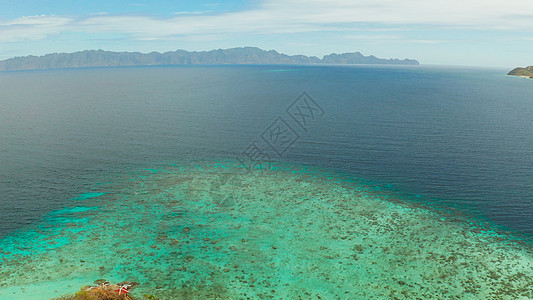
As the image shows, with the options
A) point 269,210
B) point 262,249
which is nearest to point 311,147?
point 269,210

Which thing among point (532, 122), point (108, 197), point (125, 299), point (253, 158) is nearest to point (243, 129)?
point (253, 158)

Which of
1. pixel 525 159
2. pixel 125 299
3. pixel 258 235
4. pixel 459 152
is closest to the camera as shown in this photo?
pixel 125 299

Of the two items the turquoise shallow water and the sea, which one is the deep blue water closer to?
the sea

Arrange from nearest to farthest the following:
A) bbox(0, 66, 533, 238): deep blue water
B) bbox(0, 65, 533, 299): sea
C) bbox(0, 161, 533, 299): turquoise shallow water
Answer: bbox(0, 161, 533, 299): turquoise shallow water → bbox(0, 65, 533, 299): sea → bbox(0, 66, 533, 238): deep blue water

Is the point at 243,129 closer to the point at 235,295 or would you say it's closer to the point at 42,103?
the point at 235,295

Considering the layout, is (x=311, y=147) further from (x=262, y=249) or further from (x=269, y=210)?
(x=262, y=249)

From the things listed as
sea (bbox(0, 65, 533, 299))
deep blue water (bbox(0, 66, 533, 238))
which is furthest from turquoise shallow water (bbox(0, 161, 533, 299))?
deep blue water (bbox(0, 66, 533, 238))

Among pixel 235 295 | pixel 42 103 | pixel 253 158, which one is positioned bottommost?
pixel 235 295
